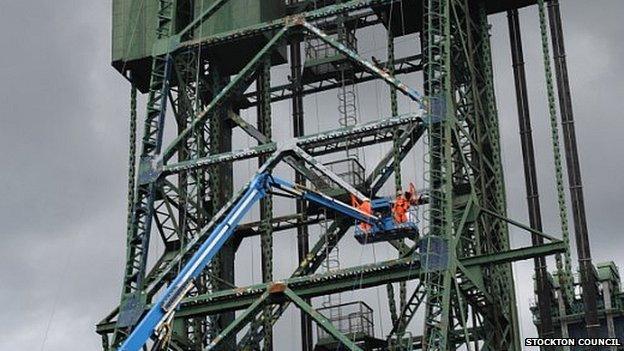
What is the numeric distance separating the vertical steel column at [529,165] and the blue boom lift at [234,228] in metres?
6.02

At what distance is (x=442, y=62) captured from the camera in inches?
1811

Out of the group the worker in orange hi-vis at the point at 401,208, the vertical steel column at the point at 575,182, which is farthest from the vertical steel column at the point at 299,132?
the vertical steel column at the point at 575,182

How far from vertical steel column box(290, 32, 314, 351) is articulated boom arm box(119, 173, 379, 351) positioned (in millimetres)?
2580

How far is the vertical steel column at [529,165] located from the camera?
49.4 m

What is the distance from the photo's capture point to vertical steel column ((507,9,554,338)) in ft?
162

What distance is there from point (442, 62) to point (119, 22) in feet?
51.0

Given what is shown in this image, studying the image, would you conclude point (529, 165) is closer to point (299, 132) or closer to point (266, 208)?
point (299, 132)

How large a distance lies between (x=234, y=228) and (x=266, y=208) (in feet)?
10.2

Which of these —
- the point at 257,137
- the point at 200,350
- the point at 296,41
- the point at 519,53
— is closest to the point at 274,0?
the point at 296,41

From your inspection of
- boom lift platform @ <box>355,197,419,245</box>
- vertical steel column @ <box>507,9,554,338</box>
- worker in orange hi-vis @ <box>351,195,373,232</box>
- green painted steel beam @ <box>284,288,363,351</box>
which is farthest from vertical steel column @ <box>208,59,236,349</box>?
vertical steel column @ <box>507,9,554,338</box>

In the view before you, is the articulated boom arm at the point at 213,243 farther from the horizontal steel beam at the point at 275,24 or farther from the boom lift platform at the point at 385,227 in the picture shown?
the horizontal steel beam at the point at 275,24

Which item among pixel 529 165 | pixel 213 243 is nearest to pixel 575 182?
pixel 529 165

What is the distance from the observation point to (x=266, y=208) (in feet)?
167

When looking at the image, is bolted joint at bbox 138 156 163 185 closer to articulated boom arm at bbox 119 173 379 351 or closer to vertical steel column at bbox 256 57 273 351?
articulated boom arm at bbox 119 173 379 351
